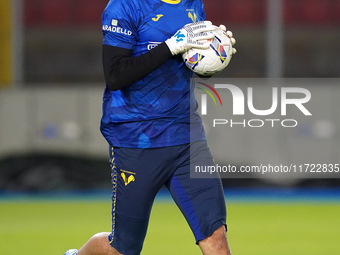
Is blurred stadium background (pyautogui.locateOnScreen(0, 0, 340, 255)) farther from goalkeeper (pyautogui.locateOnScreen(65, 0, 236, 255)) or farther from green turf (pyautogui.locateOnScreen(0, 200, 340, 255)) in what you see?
goalkeeper (pyautogui.locateOnScreen(65, 0, 236, 255))

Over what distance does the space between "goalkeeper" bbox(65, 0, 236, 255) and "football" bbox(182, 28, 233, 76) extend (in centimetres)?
6

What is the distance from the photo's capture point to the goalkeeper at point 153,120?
10.9 ft

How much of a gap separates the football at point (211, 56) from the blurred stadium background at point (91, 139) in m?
2.66

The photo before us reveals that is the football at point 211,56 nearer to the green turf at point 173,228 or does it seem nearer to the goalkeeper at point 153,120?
the goalkeeper at point 153,120

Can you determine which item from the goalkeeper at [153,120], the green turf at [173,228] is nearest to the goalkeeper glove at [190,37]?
the goalkeeper at [153,120]

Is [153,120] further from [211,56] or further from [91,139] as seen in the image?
[91,139]

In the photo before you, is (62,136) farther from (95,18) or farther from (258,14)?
(258,14)

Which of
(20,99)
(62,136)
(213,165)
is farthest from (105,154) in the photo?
(213,165)

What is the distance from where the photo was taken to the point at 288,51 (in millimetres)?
12484

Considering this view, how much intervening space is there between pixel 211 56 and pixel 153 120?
20.4 inches

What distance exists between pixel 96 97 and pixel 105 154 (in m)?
1.08

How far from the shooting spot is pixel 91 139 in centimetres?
1036

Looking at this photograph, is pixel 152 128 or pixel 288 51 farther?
pixel 288 51

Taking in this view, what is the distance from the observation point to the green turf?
5805 mm
